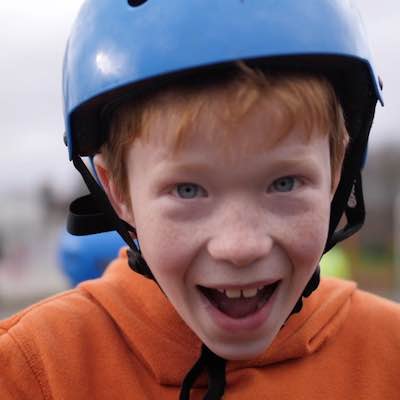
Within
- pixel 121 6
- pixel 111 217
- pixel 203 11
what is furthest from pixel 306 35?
pixel 111 217

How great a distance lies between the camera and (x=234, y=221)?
181cm

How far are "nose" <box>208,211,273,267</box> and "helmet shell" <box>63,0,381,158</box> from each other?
1.23 ft

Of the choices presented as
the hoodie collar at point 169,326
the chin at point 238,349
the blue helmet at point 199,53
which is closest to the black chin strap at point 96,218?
the blue helmet at point 199,53

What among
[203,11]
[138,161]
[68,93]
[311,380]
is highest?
[203,11]

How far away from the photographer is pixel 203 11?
1901 millimetres

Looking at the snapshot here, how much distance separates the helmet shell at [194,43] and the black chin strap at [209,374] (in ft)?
2.17

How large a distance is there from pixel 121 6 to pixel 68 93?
28cm

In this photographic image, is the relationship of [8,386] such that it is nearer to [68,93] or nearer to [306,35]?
[68,93]

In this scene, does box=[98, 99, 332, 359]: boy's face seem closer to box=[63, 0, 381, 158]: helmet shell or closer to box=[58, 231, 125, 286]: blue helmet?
box=[63, 0, 381, 158]: helmet shell

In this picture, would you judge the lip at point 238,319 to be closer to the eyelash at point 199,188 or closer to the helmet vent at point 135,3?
the eyelash at point 199,188

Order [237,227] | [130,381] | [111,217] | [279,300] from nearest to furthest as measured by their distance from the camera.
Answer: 1. [237,227]
2. [279,300]
3. [130,381]
4. [111,217]

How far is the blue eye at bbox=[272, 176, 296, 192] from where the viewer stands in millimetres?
1890

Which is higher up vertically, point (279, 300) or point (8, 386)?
point (279, 300)

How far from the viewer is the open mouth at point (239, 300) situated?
196cm
